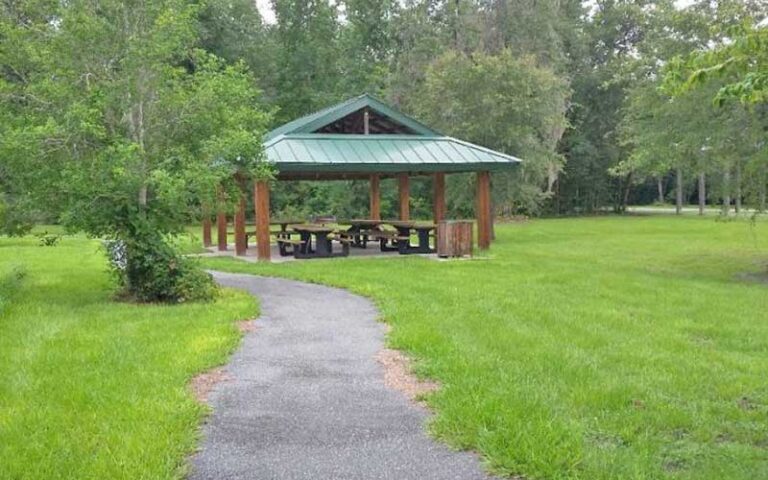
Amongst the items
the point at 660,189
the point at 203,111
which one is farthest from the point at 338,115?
the point at 660,189

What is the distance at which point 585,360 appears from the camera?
6.14m

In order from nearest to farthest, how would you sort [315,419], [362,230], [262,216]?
1. [315,419]
2. [262,216]
3. [362,230]

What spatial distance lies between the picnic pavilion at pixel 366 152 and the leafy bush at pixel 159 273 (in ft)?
16.5

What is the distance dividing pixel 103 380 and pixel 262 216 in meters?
10.0

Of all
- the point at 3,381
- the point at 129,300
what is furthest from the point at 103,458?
the point at 129,300

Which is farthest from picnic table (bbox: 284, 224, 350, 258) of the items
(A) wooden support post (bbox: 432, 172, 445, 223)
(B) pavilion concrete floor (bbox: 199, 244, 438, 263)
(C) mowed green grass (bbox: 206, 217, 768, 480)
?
(A) wooden support post (bbox: 432, 172, 445, 223)

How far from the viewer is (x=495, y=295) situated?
10016 millimetres

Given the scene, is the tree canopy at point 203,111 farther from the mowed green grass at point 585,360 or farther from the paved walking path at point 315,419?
the paved walking path at point 315,419

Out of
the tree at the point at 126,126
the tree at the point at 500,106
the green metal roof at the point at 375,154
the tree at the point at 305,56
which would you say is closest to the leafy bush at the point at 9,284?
the tree at the point at 126,126

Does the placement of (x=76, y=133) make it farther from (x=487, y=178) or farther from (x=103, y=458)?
(x=487, y=178)

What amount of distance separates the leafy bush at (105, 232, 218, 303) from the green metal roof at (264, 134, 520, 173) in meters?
5.15

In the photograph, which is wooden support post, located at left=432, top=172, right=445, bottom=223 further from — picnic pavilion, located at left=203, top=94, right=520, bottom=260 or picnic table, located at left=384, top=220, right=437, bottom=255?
picnic table, located at left=384, top=220, right=437, bottom=255

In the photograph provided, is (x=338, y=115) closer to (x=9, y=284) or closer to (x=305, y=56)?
(x=9, y=284)

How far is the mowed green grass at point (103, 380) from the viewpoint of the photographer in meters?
3.90
